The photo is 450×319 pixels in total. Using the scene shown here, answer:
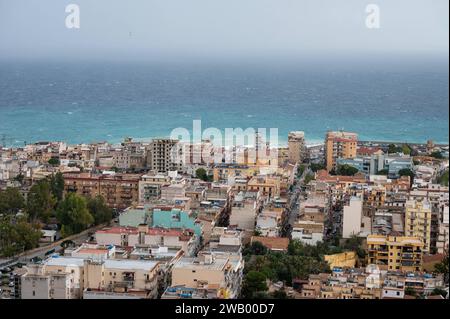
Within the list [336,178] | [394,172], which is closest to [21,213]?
[336,178]

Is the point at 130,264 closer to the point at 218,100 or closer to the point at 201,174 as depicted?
the point at 201,174

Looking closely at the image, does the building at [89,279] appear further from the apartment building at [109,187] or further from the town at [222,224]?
the apartment building at [109,187]

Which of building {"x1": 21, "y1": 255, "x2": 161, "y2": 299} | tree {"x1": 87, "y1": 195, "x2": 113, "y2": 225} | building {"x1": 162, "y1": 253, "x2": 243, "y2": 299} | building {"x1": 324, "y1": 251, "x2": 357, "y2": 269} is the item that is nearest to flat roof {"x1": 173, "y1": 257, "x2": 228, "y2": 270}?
building {"x1": 162, "y1": 253, "x2": 243, "y2": 299}

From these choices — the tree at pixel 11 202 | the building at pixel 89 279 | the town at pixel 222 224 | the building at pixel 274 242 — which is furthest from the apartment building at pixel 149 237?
the tree at pixel 11 202

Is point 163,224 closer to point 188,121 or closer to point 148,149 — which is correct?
point 148,149

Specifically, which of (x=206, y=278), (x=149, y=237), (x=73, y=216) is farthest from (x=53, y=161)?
(x=206, y=278)

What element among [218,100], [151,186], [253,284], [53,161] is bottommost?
[253,284]
